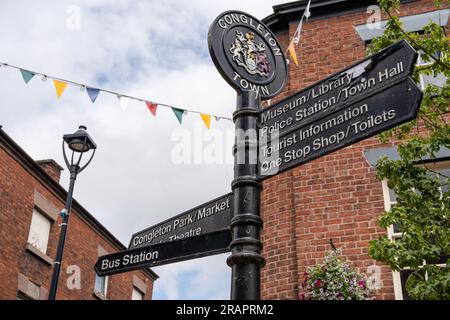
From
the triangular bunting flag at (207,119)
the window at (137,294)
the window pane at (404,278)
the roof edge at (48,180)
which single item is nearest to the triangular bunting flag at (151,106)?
the triangular bunting flag at (207,119)

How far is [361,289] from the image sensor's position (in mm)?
7418

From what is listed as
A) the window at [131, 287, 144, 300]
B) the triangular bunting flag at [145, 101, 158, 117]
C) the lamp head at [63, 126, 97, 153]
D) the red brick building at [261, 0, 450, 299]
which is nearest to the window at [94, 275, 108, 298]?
the window at [131, 287, 144, 300]

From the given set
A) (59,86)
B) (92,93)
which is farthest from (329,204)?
(59,86)

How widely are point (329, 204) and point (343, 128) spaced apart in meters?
5.53

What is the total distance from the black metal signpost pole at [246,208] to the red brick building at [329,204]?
4866mm

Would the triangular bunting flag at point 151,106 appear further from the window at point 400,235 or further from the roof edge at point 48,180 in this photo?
the roof edge at point 48,180

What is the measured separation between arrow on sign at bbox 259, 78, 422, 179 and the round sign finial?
53 cm

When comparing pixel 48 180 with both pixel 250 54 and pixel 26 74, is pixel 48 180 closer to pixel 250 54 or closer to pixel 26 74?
pixel 26 74

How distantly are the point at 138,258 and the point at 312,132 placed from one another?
63.6 inches

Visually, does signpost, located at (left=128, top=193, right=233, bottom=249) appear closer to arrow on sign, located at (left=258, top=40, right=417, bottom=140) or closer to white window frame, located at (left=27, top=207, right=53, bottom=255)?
arrow on sign, located at (left=258, top=40, right=417, bottom=140)

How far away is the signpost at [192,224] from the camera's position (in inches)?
147

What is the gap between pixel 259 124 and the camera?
3703mm
